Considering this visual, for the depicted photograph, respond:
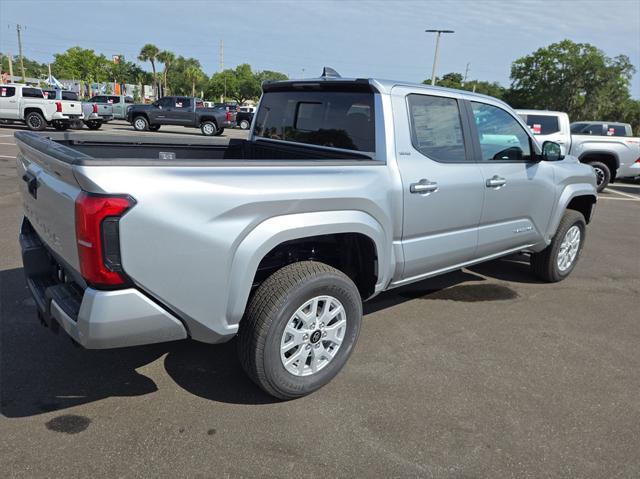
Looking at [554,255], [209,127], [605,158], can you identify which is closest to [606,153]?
[605,158]

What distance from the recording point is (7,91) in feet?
62.9

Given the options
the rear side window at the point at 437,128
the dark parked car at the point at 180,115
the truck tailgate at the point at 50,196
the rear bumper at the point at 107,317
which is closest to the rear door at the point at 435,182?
the rear side window at the point at 437,128

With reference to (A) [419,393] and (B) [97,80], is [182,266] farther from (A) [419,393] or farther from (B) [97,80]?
(B) [97,80]

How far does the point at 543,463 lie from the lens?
8.36 ft

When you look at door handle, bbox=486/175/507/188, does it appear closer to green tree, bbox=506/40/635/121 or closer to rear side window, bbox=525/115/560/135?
rear side window, bbox=525/115/560/135

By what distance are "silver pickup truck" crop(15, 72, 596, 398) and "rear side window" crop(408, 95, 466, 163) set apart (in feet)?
0.05

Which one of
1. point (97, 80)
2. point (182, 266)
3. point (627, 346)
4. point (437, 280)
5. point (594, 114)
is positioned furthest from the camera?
point (97, 80)

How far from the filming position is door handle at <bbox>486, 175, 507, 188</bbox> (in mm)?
4016

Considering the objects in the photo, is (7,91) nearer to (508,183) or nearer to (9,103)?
(9,103)

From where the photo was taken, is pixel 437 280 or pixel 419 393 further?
pixel 437 280

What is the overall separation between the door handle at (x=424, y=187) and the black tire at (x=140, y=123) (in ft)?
77.4

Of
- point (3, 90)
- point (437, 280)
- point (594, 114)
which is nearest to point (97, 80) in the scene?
point (3, 90)

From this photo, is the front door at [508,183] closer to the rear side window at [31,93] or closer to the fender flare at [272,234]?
the fender flare at [272,234]

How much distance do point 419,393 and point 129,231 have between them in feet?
6.52
